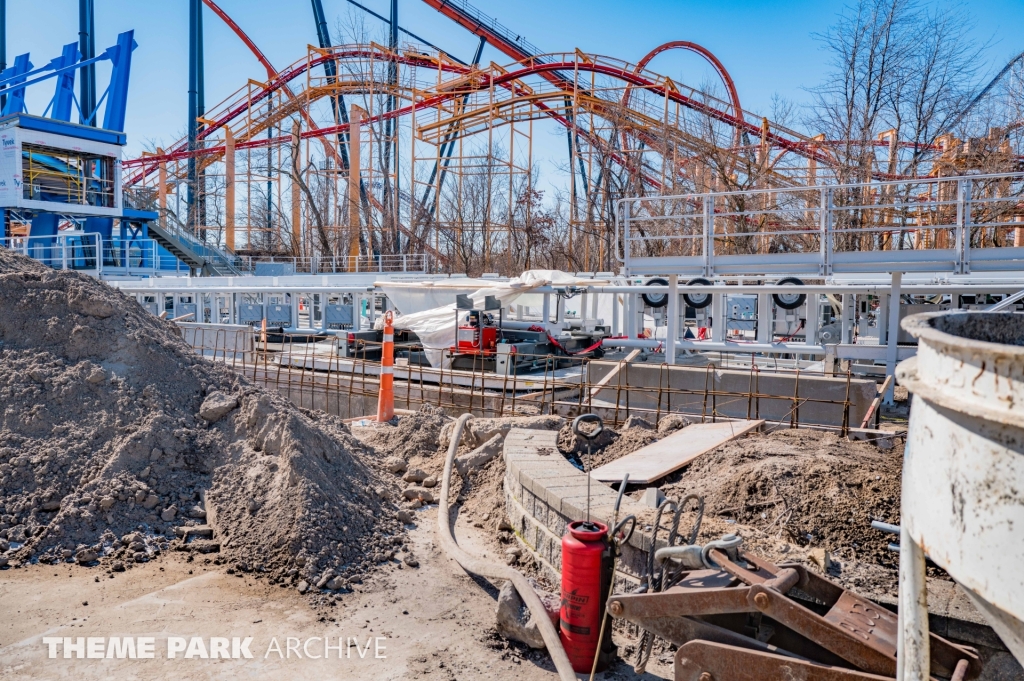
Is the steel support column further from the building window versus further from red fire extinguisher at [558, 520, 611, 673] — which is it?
the building window

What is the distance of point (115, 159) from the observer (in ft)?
101

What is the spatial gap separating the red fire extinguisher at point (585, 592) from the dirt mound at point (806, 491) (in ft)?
3.38

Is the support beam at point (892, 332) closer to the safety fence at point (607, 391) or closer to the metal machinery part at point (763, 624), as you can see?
the safety fence at point (607, 391)

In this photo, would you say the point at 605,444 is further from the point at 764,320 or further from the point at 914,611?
the point at 764,320

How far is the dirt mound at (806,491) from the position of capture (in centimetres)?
437

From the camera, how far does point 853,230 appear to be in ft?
35.9

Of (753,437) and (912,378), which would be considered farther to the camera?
(753,437)

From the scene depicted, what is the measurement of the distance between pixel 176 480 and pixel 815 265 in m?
9.48

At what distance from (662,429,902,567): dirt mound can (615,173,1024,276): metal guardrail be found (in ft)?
16.1

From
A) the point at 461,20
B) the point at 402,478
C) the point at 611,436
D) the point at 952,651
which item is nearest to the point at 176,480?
the point at 402,478

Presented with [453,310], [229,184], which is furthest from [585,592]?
[229,184]

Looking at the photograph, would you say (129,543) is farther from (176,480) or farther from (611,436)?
(611,436)

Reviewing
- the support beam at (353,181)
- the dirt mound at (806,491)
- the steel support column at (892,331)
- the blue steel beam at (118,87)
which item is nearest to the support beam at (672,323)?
the steel support column at (892,331)

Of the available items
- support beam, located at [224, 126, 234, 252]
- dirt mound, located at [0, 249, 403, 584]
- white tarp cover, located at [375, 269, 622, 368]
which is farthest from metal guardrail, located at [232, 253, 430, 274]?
dirt mound, located at [0, 249, 403, 584]
